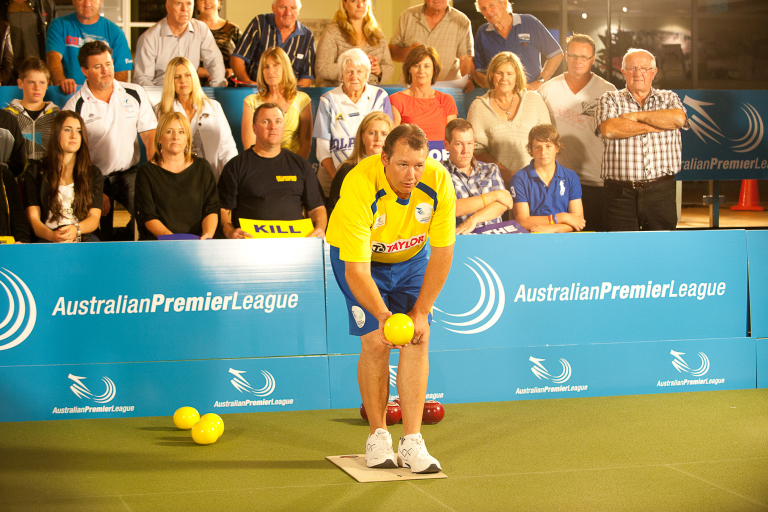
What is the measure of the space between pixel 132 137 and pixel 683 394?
16.6ft

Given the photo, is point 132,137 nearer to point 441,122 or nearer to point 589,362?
point 441,122

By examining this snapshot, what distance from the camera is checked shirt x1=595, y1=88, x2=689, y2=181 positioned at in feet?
23.1

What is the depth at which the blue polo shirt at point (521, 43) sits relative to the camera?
7.22 meters

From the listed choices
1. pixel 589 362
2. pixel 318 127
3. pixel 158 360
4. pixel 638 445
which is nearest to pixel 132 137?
pixel 318 127

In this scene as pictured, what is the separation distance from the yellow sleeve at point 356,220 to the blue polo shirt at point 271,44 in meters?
3.79

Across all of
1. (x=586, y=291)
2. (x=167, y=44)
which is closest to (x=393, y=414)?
(x=586, y=291)

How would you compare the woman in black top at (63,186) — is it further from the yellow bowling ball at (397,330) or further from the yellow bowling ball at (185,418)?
the yellow bowling ball at (397,330)

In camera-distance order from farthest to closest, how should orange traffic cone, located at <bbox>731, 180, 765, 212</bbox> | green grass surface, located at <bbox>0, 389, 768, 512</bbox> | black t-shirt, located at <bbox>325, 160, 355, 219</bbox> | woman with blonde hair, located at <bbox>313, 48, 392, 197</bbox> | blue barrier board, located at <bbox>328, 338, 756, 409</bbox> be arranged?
orange traffic cone, located at <bbox>731, 180, 765, 212</bbox>, woman with blonde hair, located at <bbox>313, 48, 392, 197</bbox>, black t-shirt, located at <bbox>325, 160, 355, 219</bbox>, blue barrier board, located at <bbox>328, 338, 756, 409</bbox>, green grass surface, located at <bbox>0, 389, 768, 512</bbox>

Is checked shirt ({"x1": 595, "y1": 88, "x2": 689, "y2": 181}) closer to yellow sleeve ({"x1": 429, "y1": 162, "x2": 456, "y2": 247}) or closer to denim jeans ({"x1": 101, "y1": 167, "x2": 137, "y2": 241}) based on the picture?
yellow sleeve ({"x1": 429, "y1": 162, "x2": 456, "y2": 247})

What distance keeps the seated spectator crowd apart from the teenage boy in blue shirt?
14 millimetres

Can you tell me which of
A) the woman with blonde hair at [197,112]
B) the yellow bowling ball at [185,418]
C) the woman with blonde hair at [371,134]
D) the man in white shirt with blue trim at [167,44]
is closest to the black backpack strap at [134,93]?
the woman with blonde hair at [197,112]

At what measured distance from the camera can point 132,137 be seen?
6.33 metres

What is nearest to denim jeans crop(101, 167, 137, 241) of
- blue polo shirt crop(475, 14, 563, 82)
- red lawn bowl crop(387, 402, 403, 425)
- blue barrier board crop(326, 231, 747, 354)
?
blue barrier board crop(326, 231, 747, 354)

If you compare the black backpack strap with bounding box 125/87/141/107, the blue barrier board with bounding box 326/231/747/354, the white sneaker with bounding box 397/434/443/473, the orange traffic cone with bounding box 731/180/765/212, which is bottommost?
the white sneaker with bounding box 397/434/443/473
